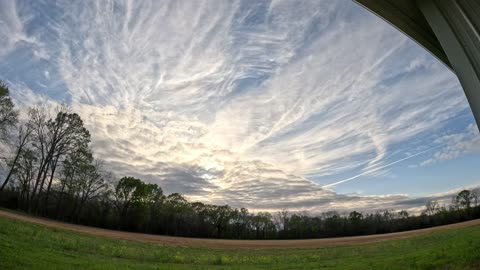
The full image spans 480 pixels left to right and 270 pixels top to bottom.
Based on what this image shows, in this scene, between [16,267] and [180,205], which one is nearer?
[16,267]

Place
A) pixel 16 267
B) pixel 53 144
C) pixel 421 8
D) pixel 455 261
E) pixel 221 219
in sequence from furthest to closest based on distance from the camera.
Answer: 1. pixel 221 219
2. pixel 53 144
3. pixel 455 261
4. pixel 16 267
5. pixel 421 8

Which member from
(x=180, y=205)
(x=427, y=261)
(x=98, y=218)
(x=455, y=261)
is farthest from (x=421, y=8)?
(x=180, y=205)

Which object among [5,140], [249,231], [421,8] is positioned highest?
[5,140]

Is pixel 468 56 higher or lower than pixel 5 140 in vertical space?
lower

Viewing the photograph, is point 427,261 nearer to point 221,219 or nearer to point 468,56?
point 468,56

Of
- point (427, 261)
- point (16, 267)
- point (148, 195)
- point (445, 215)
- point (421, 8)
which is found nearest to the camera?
point (421, 8)

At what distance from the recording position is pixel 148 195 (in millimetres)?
70062

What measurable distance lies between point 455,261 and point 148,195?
218ft

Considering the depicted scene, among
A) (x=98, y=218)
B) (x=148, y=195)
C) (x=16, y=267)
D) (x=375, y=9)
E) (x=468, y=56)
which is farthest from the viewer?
(x=148, y=195)

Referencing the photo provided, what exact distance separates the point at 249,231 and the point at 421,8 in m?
91.5

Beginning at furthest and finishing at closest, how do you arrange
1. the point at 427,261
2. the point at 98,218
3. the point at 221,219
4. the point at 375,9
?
the point at 221,219 → the point at 98,218 → the point at 427,261 → the point at 375,9

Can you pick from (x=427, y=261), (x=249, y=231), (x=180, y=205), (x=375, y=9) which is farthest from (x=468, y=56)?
(x=249, y=231)

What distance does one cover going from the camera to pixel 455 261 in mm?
10234

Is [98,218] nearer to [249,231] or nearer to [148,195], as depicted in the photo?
[148,195]
